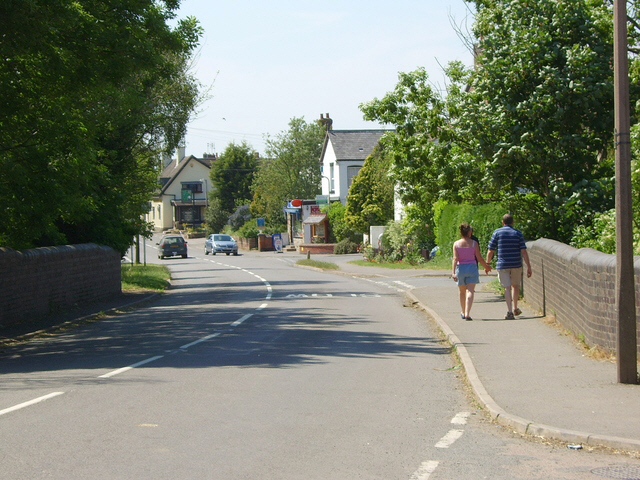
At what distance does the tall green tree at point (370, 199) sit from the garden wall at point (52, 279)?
34.7 m

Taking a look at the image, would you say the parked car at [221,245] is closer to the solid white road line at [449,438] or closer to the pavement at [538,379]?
the pavement at [538,379]

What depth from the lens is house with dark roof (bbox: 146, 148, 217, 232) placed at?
382 ft

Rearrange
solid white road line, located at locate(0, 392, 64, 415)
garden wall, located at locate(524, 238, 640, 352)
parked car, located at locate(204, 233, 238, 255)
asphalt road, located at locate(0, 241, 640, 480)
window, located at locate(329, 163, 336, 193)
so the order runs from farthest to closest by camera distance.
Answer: window, located at locate(329, 163, 336, 193) < parked car, located at locate(204, 233, 238, 255) < garden wall, located at locate(524, 238, 640, 352) < solid white road line, located at locate(0, 392, 64, 415) < asphalt road, located at locate(0, 241, 640, 480)

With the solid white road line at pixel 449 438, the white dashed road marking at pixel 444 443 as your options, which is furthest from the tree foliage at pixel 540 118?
the solid white road line at pixel 449 438

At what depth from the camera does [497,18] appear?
62.3 feet

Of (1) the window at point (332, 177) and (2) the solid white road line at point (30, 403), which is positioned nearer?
(2) the solid white road line at point (30, 403)

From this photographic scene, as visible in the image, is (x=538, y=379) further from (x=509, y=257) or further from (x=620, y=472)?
(x=509, y=257)

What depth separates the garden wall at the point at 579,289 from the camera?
9.98 m

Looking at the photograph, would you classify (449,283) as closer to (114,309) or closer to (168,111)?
(114,309)

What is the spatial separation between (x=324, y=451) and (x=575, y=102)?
42.6ft

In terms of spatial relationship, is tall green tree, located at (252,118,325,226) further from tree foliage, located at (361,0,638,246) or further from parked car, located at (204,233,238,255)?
tree foliage, located at (361,0,638,246)

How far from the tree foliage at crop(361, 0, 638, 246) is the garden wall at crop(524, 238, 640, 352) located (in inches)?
93.5

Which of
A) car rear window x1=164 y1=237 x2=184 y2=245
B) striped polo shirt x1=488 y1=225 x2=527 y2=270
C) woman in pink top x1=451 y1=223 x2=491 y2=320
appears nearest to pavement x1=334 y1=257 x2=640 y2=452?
woman in pink top x1=451 y1=223 x2=491 y2=320

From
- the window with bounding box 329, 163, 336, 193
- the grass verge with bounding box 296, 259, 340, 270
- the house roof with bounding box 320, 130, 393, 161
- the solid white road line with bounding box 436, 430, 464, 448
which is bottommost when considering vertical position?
the grass verge with bounding box 296, 259, 340, 270
